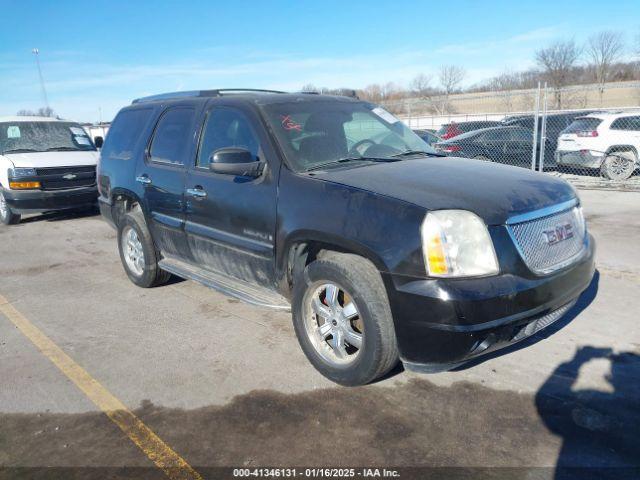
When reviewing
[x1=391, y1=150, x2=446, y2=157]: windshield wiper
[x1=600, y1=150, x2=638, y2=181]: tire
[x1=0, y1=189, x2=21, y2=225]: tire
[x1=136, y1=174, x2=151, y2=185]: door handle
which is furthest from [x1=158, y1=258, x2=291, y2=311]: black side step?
[x1=600, y1=150, x2=638, y2=181]: tire

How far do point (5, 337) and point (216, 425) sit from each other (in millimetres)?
2593

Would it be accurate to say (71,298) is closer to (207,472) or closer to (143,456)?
(143,456)

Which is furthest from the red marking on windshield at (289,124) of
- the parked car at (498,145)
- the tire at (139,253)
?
the parked car at (498,145)

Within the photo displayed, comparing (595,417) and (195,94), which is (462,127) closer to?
(195,94)

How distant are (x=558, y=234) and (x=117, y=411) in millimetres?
2991

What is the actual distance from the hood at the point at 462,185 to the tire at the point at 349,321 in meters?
0.51

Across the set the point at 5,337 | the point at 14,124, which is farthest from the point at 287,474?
the point at 14,124

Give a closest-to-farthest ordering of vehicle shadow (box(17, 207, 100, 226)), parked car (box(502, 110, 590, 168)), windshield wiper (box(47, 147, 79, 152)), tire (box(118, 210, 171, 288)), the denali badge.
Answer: the denali badge, tire (box(118, 210, 171, 288)), windshield wiper (box(47, 147, 79, 152)), vehicle shadow (box(17, 207, 100, 226)), parked car (box(502, 110, 590, 168))

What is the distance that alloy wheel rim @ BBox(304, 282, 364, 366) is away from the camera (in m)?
3.21

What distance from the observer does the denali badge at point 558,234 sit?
10.1 ft

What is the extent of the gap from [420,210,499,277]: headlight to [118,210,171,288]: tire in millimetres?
3311

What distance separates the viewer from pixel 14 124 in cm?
980

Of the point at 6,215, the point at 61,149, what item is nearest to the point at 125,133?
the point at 61,149

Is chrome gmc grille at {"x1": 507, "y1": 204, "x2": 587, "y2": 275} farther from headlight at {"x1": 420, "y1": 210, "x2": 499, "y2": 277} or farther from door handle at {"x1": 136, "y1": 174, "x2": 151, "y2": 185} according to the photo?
door handle at {"x1": 136, "y1": 174, "x2": 151, "y2": 185}
